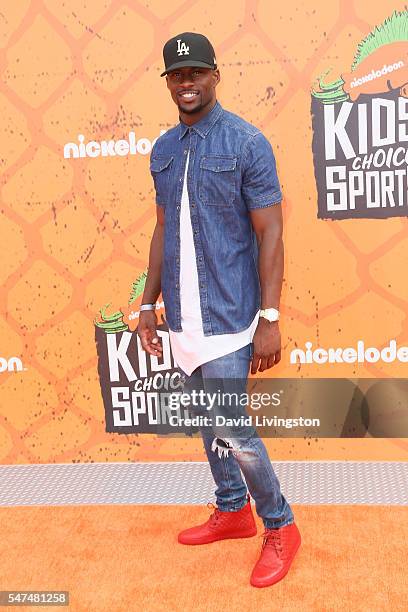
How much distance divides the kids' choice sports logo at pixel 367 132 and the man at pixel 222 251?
0.72 metres

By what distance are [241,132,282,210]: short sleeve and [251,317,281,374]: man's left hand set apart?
0.34 metres

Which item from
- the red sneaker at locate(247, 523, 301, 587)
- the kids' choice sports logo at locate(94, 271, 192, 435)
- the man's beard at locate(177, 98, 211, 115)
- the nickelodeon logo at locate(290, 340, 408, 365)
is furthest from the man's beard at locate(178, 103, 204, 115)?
the red sneaker at locate(247, 523, 301, 587)

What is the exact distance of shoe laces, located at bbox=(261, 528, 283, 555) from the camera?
1.98m

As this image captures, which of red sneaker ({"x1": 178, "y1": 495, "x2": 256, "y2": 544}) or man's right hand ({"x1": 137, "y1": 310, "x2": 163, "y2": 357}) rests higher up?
man's right hand ({"x1": 137, "y1": 310, "x2": 163, "y2": 357})

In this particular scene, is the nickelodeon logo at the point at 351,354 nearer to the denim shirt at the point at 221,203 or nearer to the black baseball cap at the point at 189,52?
the denim shirt at the point at 221,203

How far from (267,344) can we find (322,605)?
0.75m

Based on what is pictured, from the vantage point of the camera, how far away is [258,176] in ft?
5.86

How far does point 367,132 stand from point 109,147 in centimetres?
102

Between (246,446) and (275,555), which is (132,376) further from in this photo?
(275,555)

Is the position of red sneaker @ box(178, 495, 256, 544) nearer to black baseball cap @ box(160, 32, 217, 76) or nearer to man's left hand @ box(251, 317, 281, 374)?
man's left hand @ box(251, 317, 281, 374)

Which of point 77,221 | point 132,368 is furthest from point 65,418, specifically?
point 77,221

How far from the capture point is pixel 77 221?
8.70 ft

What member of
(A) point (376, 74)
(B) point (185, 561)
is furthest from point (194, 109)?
(B) point (185, 561)

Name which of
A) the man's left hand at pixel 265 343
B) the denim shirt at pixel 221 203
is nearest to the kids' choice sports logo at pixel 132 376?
the denim shirt at pixel 221 203
